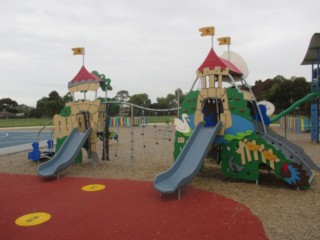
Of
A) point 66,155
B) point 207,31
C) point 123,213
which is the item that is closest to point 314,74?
point 207,31

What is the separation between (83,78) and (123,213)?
6.15 metres

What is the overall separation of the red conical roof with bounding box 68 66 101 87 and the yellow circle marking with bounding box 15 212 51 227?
5672 millimetres

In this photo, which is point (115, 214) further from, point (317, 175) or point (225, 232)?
point (317, 175)

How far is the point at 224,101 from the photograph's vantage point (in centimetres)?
738

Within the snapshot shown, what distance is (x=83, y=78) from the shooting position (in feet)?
33.1

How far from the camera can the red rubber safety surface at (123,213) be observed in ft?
14.1

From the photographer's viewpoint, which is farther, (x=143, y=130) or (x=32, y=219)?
(x=143, y=130)

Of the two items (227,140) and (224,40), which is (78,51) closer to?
(224,40)

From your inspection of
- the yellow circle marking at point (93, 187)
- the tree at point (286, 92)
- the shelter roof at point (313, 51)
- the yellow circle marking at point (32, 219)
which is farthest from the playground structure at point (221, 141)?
the tree at point (286, 92)

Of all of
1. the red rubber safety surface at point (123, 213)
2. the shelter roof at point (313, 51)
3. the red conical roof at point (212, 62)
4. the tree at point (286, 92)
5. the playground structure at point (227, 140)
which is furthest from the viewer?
the tree at point (286, 92)

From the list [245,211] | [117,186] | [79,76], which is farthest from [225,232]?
[79,76]

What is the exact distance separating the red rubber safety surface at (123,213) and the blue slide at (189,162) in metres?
0.29

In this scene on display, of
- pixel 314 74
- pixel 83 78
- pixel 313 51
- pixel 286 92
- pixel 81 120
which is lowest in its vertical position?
pixel 81 120

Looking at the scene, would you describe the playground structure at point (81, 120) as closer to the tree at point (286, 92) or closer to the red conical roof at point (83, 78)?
the red conical roof at point (83, 78)
